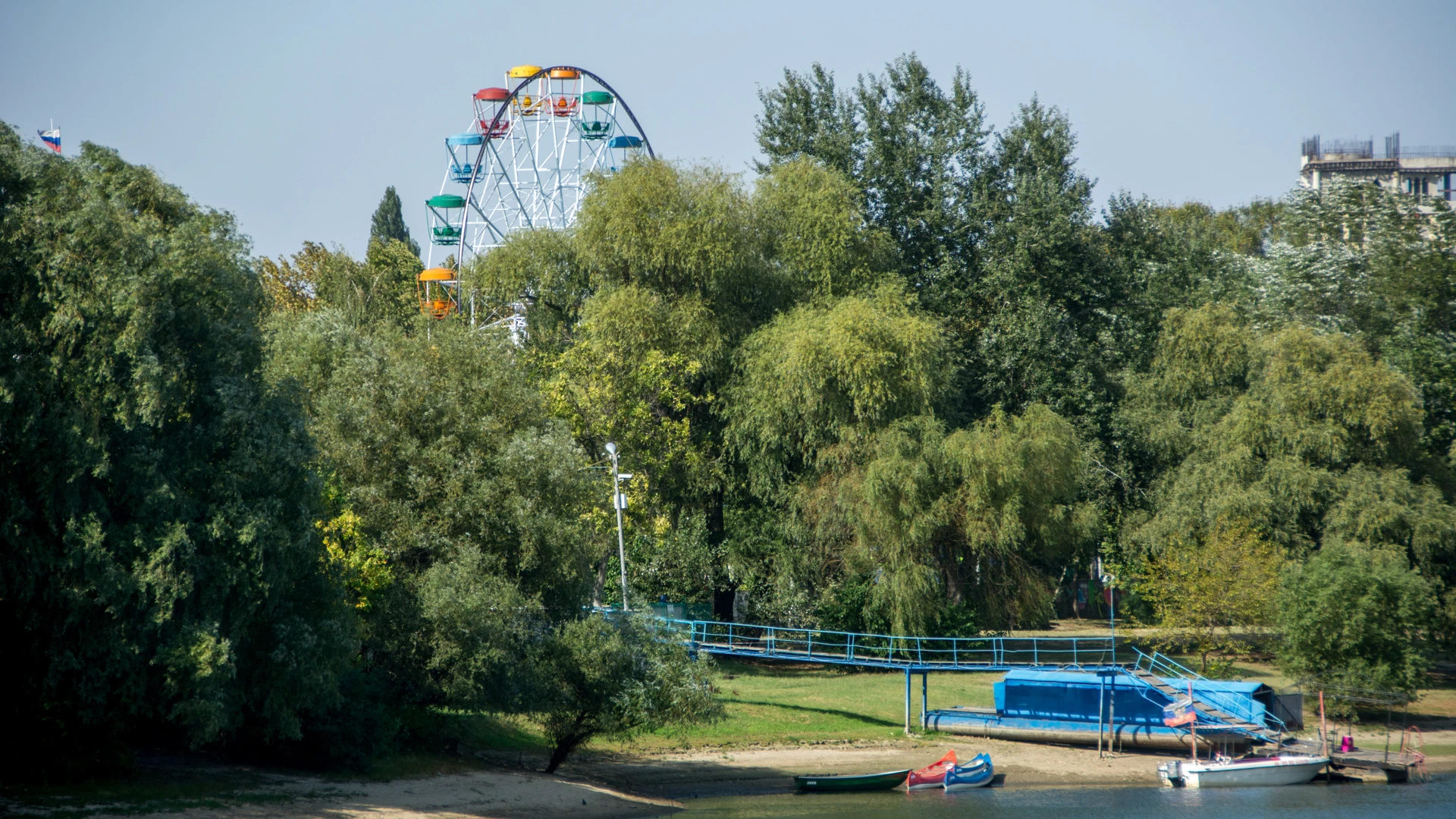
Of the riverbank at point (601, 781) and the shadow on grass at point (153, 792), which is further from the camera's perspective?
the riverbank at point (601, 781)

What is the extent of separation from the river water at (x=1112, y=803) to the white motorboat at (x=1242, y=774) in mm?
282

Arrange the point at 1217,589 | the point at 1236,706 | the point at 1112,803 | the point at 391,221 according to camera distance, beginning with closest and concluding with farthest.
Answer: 1. the point at 1112,803
2. the point at 1236,706
3. the point at 1217,589
4. the point at 391,221

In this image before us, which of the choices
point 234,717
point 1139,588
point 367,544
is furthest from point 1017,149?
point 234,717

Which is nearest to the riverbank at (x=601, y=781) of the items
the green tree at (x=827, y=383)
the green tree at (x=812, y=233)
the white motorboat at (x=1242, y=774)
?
the white motorboat at (x=1242, y=774)

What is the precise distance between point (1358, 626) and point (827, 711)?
1678 centimetres

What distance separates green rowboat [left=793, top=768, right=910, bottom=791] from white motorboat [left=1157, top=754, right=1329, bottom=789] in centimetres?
790

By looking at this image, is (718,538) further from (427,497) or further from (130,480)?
(130,480)

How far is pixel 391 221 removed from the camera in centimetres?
9725

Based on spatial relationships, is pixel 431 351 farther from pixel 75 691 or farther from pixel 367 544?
pixel 75 691

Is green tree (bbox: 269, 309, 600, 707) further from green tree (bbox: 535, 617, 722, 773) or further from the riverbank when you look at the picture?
the riverbank

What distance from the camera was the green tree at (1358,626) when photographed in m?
37.3

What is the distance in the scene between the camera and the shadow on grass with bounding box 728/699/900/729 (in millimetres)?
38781

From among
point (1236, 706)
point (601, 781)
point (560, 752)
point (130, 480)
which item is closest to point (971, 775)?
point (1236, 706)

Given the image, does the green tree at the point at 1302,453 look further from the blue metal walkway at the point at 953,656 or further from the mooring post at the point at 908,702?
the mooring post at the point at 908,702
